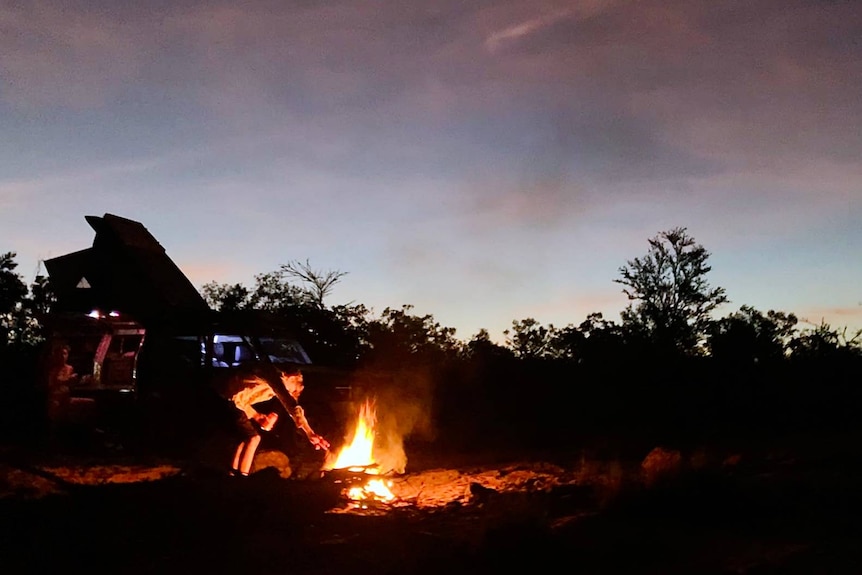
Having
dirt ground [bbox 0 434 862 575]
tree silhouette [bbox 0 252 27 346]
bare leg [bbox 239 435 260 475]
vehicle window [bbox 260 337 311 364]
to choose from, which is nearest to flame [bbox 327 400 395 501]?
dirt ground [bbox 0 434 862 575]

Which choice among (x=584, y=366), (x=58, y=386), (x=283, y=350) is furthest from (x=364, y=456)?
(x=584, y=366)

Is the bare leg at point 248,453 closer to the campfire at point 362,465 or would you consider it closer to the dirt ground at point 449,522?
the dirt ground at point 449,522

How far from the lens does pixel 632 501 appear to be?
739 centimetres

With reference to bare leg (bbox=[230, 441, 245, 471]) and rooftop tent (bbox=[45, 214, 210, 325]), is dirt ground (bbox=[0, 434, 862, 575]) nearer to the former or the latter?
bare leg (bbox=[230, 441, 245, 471])

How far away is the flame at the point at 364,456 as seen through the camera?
9.15 metres

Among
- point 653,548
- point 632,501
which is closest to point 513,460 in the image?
point 632,501

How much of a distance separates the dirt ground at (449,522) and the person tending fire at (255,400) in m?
0.51

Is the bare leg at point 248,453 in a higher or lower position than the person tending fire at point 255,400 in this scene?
lower

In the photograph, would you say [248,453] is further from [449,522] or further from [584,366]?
[584,366]

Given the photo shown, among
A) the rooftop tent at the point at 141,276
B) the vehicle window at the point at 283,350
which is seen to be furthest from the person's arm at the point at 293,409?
the rooftop tent at the point at 141,276

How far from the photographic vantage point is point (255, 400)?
9539 mm

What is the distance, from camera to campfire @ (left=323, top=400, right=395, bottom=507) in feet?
29.4

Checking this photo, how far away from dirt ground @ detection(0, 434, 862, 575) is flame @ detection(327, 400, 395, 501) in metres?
0.27

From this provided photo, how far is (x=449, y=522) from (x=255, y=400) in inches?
122
